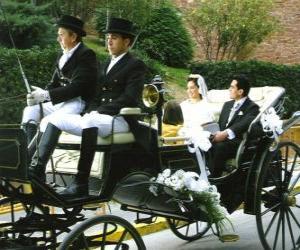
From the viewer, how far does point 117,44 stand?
5.70m

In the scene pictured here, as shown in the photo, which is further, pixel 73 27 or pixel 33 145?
pixel 73 27

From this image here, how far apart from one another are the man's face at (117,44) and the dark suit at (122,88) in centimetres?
6

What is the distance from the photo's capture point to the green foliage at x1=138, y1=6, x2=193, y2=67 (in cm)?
2125

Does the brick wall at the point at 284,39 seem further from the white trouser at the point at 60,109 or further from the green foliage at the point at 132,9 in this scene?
the white trouser at the point at 60,109

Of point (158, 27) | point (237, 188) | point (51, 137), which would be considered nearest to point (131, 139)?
point (51, 137)

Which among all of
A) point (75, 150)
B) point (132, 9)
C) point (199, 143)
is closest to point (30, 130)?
point (75, 150)

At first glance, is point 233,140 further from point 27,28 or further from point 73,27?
point 27,28

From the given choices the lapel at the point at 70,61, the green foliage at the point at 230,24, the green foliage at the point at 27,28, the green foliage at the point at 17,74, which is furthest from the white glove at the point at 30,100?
the green foliage at the point at 230,24

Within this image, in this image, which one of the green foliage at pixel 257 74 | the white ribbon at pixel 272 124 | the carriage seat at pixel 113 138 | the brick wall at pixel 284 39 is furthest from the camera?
the brick wall at pixel 284 39

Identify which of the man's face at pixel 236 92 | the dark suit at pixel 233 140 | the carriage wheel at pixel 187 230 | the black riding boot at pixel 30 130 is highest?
the man's face at pixel 236 92

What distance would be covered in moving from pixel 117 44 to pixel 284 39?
21.9 meters

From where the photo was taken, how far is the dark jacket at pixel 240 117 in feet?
22.2

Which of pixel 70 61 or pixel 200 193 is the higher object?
pixel 70 61

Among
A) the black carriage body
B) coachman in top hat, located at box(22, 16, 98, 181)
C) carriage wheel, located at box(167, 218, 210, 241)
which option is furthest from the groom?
the black carriage body
